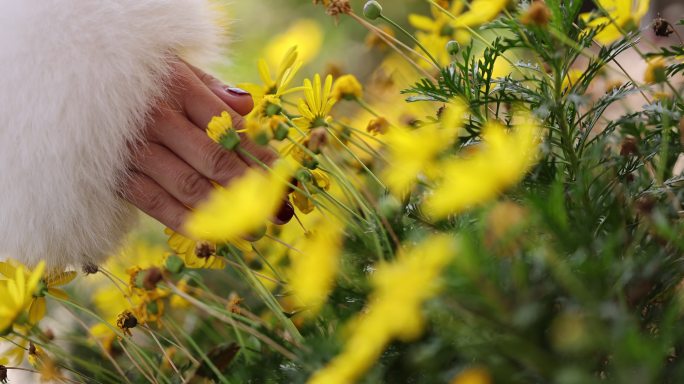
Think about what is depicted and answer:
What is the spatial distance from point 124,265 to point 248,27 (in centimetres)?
244

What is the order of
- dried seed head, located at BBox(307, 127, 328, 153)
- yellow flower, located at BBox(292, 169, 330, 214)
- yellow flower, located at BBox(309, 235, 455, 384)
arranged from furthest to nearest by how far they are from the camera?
yellow flower, located at BBox(292, 169, 330, 214), dried seed head, located at BBox(307, 127, 328, 153), yellow flower, located at BBox(309, 235, 455, 384)

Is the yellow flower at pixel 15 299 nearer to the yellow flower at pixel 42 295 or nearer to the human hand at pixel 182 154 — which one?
the yellow flower at pixel 42 295

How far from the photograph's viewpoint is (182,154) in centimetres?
68

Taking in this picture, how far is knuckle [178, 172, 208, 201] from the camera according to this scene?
670 mm

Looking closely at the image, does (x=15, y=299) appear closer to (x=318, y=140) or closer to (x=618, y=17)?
(x=318, y=140)

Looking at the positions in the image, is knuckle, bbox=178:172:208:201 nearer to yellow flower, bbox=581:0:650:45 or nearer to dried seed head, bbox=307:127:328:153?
dried seed head, bbox=307:127:328:153

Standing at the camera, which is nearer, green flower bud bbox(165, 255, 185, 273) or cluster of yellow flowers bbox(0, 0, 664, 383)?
cluster of yellow flowers bbox(0, 0, 664, 383)

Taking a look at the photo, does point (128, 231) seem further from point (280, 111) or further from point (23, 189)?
point (280, 111)

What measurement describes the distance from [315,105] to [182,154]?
0.59 feet

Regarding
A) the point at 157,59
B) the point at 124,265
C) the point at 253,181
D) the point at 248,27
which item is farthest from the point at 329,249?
the point at 248,27

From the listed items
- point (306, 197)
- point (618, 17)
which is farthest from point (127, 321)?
point (618, 17)

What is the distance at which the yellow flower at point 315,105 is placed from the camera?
0.56m

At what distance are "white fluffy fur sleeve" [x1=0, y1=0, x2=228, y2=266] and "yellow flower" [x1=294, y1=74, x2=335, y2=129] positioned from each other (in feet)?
0.62

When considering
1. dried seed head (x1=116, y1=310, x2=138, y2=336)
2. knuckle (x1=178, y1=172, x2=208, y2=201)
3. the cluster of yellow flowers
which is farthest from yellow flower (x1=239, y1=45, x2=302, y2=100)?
dried seed head (x1=116, y1=310, x2=138, y2=336)
